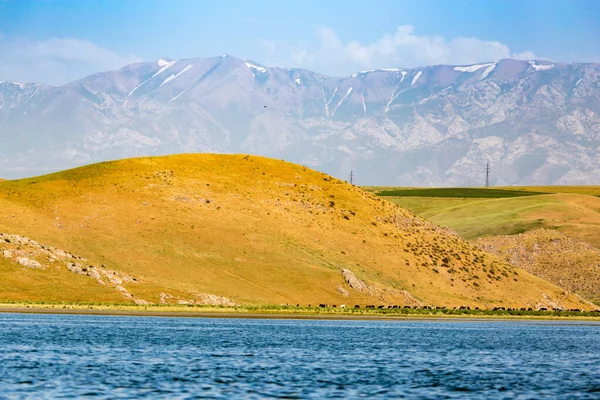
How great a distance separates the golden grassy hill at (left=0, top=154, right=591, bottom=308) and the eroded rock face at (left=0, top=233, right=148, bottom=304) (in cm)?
28

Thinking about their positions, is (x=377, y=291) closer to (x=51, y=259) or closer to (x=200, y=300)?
(x=200, y=300)

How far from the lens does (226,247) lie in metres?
162

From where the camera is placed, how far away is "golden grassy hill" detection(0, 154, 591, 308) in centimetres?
14038

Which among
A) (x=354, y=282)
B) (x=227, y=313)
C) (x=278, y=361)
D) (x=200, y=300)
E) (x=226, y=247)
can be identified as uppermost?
(x=226, y=247)

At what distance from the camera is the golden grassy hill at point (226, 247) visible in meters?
140

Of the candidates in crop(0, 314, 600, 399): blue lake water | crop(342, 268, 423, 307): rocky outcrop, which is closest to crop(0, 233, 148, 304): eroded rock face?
crop(0, 314, 600, 399): blue lake water

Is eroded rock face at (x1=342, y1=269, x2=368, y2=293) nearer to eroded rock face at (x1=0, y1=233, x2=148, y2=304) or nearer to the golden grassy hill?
the golden grassy hill

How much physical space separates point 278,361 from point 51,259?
82.6 metres

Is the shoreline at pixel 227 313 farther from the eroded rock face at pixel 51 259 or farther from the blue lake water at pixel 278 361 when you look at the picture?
the eroded rock face at pixel 51 259

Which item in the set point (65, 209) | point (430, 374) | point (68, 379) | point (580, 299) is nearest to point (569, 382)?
point (430, 374)

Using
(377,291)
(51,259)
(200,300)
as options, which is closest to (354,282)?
(377,291)

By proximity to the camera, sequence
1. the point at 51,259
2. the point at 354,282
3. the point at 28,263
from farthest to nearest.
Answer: the point at 354,282 → the point at 51,259 → the point at 28,263

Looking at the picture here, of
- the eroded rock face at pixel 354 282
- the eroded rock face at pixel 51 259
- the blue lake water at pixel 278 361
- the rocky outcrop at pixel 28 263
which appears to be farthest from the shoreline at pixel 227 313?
the rocky outcrop at pixel 28 263

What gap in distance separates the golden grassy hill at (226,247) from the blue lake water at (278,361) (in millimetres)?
36168
